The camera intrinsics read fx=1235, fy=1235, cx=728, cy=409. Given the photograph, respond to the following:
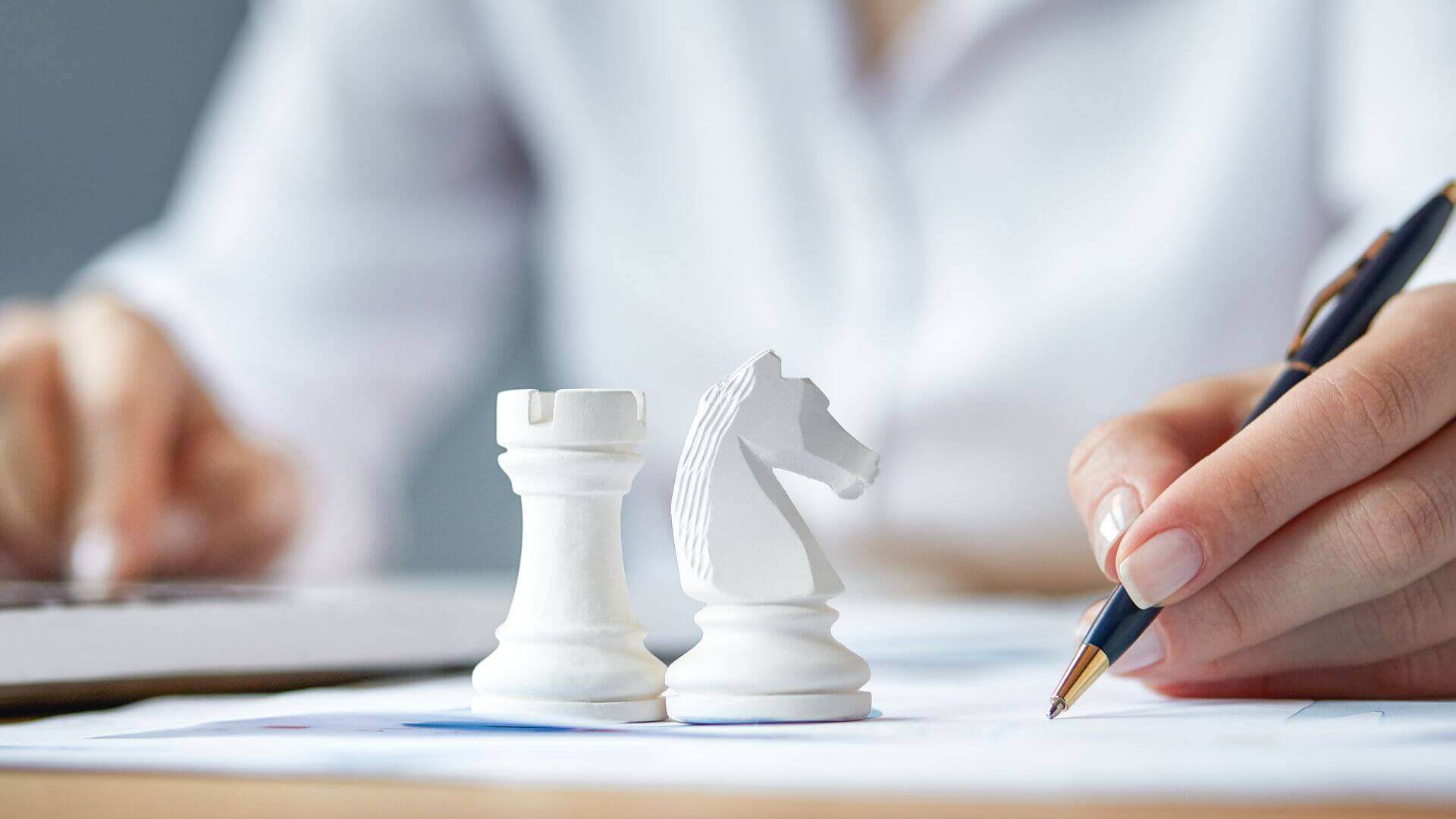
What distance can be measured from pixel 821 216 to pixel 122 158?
4.18 ft

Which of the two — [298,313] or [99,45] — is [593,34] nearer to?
[298,313]

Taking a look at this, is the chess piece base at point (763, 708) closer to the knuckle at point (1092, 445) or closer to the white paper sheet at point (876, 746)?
the white paper sheet at point (876, 746)

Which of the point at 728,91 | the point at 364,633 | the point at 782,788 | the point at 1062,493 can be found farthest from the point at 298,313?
the point at 782,788

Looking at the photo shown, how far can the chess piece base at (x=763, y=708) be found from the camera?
43cm

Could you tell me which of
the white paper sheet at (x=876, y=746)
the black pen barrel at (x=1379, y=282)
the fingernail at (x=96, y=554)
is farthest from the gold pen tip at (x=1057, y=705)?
the fingernail at (x=96, y=554)

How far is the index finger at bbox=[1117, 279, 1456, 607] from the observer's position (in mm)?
482

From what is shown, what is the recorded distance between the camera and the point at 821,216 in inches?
58.9

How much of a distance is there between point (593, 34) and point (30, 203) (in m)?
1.02

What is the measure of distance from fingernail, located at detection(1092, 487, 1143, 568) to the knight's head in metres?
0.14

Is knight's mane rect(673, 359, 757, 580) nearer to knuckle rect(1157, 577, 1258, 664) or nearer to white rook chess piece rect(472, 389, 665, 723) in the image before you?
white rook chess piece rect(472, 389, 665, 723)

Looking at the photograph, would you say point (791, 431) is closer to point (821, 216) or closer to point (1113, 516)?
point (1113, 516)

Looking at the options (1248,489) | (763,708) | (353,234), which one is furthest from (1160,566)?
(353,234)

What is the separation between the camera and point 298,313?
1708 mm

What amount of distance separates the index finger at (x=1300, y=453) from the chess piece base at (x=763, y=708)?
0.13 meters
